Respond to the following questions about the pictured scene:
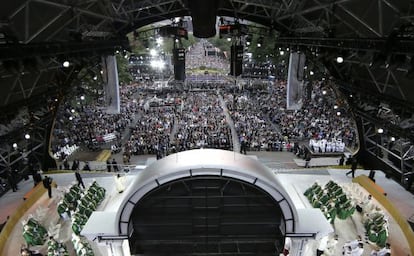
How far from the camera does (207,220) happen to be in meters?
7.51

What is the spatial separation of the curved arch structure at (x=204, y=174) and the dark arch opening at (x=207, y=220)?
19cm

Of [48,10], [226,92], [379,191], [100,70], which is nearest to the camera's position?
[48,10]

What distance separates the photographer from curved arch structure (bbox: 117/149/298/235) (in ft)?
21.9

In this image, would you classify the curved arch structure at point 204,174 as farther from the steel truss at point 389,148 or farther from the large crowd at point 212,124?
the large crowd at point 212,124

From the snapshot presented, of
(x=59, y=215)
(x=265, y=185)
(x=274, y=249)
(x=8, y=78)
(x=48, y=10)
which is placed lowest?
(x=59, y=215)

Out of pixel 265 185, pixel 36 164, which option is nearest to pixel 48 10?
pixel 36 164

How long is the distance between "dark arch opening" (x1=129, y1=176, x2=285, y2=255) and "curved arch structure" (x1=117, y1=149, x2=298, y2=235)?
19cm

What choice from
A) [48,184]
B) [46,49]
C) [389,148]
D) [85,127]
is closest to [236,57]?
[389,148]

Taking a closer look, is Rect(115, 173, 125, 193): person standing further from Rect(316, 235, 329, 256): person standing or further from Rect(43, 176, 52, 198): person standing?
Rect(316, 235, 329, 256): person standing

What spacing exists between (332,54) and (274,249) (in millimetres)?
8109

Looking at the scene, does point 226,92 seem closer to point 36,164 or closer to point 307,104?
point 307,104

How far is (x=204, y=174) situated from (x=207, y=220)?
1.33m

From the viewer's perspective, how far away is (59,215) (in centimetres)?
1221

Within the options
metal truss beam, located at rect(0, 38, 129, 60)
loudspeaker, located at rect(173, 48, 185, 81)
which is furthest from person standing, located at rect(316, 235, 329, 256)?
loudspeaker, located at rect(173, 48, 185, 81)
